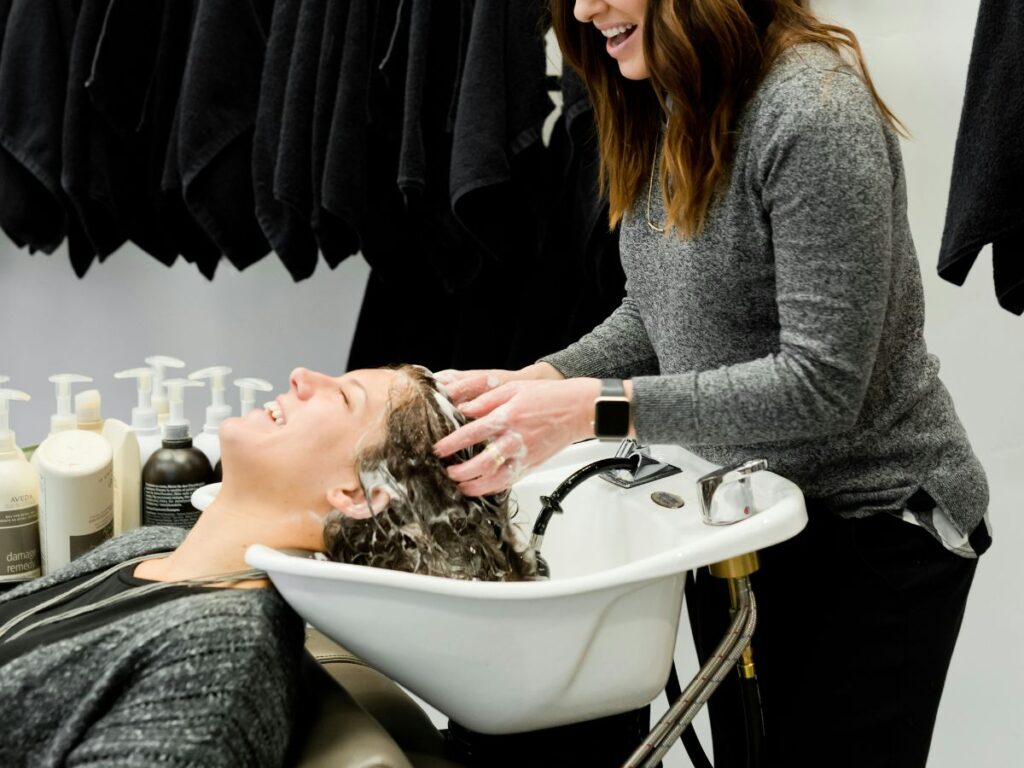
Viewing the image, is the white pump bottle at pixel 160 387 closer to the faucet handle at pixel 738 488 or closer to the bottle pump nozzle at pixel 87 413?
the bottle pump nozzle at pixel 87 413

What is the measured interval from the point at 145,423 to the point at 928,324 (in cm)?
140

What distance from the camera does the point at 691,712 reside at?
3.38ft

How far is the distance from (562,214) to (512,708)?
0.95m

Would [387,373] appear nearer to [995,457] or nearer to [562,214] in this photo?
[562,214]

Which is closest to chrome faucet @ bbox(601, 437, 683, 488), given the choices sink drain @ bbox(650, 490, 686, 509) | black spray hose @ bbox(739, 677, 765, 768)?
sink drain @ bbox(650, 490, 686, 509)

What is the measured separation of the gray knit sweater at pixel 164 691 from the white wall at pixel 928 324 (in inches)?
51.7

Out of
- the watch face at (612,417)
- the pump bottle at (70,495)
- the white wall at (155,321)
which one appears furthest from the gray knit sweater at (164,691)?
the white wall at (155,321)

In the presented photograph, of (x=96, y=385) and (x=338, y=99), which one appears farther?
(x=96, y=385)

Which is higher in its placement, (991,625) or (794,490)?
(794,490)

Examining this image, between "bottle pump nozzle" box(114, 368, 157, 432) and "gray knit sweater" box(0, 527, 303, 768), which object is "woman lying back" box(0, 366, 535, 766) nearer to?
"gray knit sweater" box(0, 527, 303, 768)

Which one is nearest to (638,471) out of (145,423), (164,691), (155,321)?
(164,691)

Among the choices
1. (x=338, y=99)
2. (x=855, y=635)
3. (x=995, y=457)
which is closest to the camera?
(x=855, y=635)

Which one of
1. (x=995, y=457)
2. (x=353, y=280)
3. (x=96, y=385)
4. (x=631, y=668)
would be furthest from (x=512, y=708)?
(x=96, y=385)

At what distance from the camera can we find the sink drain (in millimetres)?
1176
